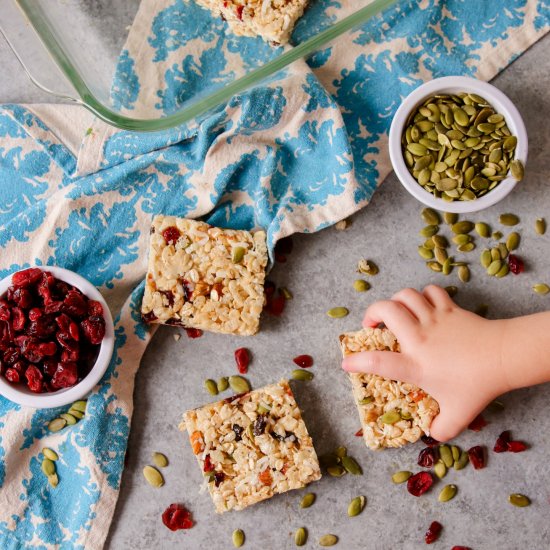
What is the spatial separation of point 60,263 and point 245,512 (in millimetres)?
786

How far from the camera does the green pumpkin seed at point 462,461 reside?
5.71ft

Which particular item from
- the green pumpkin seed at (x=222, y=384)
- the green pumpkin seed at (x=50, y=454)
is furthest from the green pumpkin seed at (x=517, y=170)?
the green pumpkin seed at (x=50, y=454)

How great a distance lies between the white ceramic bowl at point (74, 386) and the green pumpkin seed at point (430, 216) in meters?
0.82

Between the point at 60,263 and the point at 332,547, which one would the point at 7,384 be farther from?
the point at 332,547

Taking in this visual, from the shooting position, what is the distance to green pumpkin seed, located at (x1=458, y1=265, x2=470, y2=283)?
5.78 feet

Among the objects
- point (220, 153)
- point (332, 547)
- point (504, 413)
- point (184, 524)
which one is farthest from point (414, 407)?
point (220, 153)

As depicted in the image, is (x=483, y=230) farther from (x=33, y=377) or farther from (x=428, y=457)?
(x=33, y=377)

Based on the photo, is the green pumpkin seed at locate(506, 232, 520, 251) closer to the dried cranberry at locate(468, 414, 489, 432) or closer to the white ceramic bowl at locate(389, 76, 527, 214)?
the white ceramic bowl at locate(389, 76, 527, 214)

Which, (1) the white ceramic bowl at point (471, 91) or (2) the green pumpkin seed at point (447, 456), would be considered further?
(2) the green pumpkin seed at point (447, 456)

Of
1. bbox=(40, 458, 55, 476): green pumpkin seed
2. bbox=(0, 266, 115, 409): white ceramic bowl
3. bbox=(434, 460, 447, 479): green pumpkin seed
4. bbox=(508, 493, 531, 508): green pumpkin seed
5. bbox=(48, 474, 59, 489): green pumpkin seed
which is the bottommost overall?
bbox=(508, 493, 531, 508): green pumpkin seed

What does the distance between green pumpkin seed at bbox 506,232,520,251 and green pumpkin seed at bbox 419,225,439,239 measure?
18 cm

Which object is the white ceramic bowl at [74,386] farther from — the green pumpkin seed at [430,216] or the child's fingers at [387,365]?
the green pumpkin seed at [430,216]

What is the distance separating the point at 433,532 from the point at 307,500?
32 centimetres

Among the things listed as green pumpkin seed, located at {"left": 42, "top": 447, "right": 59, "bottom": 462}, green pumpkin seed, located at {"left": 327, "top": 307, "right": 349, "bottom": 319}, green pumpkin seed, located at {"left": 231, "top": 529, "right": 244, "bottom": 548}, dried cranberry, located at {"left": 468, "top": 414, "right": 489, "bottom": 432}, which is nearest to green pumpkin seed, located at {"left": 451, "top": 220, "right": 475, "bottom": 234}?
green pumpkin seed, located at {"left": 327, "top": 307, "right": 349, "bottom": 319}
